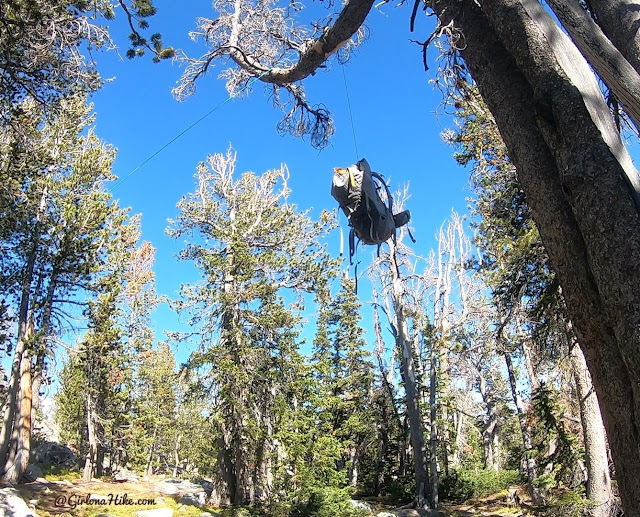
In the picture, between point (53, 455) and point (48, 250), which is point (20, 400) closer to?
point (48, 250)

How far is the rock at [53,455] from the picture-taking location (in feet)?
59.8

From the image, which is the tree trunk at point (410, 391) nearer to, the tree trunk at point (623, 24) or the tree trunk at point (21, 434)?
the tree trunk at point (21, 434)

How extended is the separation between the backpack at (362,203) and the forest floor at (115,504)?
8014 millimetres

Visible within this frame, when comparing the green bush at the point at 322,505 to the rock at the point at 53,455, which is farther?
the rock at the point at 53,455

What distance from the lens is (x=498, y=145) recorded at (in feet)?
29.1

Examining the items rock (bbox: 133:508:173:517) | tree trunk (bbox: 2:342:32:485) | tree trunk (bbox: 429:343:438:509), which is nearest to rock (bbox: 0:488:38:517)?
rock (bbox: 133:508:173:517)

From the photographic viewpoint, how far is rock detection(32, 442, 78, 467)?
18.2 meters

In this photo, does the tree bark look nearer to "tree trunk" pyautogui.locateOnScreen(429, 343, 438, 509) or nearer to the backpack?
the backpack

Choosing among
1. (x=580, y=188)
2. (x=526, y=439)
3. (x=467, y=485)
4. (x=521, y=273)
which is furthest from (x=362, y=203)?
(x=467, y=485)

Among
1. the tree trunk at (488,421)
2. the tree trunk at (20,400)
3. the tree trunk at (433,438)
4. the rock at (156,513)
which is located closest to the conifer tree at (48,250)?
the tree trunk at (20,400)

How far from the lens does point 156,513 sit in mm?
11008

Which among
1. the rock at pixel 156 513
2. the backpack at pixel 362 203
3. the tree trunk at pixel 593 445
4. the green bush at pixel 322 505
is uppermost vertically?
the backpack at pixel 362 203

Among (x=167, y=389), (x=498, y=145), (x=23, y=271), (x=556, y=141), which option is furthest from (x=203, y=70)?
(x=167, y=389)

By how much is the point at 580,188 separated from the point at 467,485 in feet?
61.5
